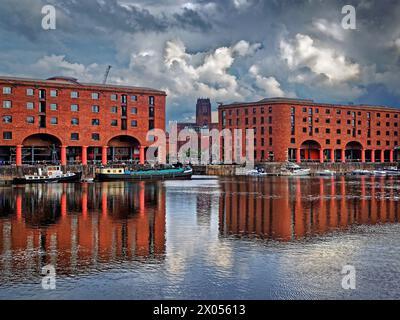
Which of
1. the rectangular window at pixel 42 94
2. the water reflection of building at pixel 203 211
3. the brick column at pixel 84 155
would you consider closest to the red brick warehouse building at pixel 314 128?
the brick column at pixel 84 155

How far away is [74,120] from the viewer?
309ft

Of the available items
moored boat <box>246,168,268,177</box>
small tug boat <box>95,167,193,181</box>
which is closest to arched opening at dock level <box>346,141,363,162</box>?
moored boat <box>246,168,268,177</box>

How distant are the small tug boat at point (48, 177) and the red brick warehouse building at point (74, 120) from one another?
10345mm

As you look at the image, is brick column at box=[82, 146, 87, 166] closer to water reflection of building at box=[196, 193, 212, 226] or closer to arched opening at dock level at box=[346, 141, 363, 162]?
water reflection of building at box=[196, 193, 212, 226]

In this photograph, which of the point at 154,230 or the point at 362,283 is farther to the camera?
the point at 154,230

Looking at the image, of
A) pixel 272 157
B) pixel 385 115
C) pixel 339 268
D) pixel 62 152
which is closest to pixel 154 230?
pixel 339 268

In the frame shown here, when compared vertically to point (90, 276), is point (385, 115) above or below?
above

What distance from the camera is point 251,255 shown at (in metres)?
19.9

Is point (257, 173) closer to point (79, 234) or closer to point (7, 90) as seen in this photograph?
point (7, 90)

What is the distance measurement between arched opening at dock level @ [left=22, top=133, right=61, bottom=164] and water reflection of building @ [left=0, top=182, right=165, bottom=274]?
55.0m
